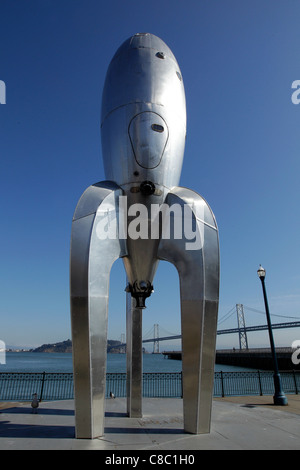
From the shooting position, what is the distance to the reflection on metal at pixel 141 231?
7.27 meters

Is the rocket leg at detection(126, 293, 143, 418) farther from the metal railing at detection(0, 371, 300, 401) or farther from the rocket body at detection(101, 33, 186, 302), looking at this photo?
the metal railing at detection(0, 371, 300, 401)

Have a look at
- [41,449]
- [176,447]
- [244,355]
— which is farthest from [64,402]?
[244,355]

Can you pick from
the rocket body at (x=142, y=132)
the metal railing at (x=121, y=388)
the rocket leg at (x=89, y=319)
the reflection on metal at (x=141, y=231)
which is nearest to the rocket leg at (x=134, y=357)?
the reflection on metal at (x=141, y=231)

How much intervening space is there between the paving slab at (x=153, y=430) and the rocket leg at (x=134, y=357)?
0.61 metres

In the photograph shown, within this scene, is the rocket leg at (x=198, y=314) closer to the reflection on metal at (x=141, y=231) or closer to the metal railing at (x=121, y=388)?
the reflection on metal at (x=141, y=231)

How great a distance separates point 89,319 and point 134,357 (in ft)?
12.6

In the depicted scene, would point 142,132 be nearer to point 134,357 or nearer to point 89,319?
point 89,319

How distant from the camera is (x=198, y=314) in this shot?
7.82 metres

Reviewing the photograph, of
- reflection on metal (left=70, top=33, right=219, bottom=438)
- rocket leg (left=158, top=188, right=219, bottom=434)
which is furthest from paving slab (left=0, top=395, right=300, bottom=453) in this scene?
rocket leg (left=158, top=188, right=219, bottom=434)

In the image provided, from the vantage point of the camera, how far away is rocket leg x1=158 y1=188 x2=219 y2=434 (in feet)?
25.2

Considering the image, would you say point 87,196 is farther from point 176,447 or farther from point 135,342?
point 176,447

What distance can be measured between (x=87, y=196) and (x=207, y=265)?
11.7 ft
